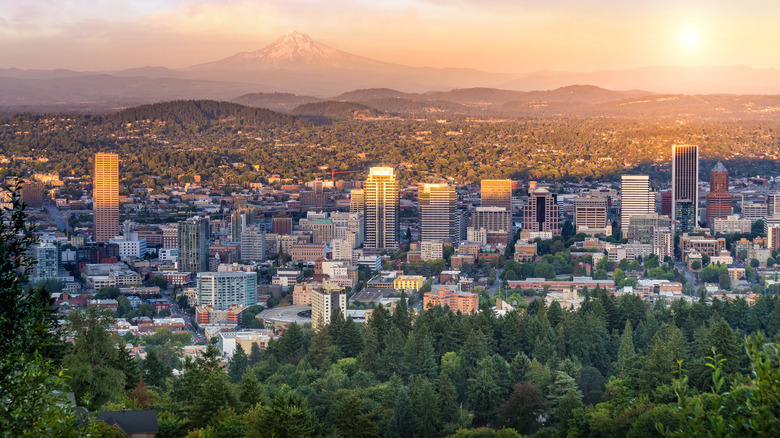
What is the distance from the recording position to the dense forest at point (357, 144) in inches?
2013

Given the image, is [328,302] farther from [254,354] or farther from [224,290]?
[224,290]

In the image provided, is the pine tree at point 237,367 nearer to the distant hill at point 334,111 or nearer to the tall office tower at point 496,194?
the tall office tower at point 496,194

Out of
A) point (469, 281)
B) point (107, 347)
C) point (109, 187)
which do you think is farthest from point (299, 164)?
point (107, 347)

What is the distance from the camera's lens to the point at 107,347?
11.0 meters

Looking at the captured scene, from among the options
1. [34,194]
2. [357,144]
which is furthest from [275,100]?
[34,194]

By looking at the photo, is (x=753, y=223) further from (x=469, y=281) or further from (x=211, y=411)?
(x=211, y=411)

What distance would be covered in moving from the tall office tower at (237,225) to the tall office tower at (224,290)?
8.40 meters

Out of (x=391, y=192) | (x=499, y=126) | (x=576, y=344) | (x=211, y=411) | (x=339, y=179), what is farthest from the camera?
(x=499, y=126)

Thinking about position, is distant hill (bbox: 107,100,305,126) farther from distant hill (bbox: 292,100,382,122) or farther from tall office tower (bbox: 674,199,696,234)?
tall office tower (bbox: 674,199,696,234)

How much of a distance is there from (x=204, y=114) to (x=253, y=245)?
29.8 metres

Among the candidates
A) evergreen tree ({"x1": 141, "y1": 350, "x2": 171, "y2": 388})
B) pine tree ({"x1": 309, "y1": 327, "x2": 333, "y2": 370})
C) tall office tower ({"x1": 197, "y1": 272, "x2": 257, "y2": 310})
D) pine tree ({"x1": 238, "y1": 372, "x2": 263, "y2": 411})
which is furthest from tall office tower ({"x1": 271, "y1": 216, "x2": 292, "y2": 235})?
pine tree ({"x1": 238, "y1": 372, "x2": 263, "y2": 411})

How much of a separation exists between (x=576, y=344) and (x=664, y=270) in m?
14.7

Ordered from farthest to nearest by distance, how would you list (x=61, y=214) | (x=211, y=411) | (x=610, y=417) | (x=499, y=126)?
(x=499, y=126)
(x=61, y=214)
(x=610, y=417)
(x=211, y=411)

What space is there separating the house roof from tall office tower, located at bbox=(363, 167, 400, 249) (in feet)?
88.3
